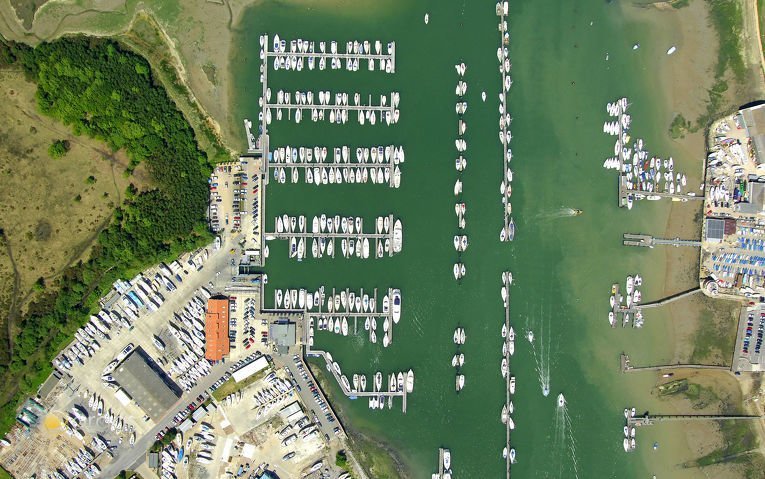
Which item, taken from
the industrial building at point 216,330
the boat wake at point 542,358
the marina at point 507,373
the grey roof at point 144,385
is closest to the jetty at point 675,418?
the boat wake at point 542,358

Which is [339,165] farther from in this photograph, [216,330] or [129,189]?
[129,189]

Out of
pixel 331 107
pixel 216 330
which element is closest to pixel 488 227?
pixel 331 107

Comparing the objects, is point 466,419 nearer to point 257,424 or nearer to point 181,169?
point 257,424

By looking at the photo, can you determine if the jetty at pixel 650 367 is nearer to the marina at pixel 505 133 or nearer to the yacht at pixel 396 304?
the marina at pixel 505 133

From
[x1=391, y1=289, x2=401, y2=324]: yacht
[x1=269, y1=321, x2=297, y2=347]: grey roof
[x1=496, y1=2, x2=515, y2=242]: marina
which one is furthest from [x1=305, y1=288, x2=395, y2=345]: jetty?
[x1=496, y1=2, x2=515, y2=242]: marina

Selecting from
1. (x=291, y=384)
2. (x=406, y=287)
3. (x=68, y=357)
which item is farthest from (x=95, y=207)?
(x=406, y=287)

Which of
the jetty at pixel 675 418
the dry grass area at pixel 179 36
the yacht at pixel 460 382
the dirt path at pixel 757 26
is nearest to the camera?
the dry grass area at pixel 179 36

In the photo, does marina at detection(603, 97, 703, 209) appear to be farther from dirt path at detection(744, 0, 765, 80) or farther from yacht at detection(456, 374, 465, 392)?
yacht at detection(456, 374, 465, 392)
